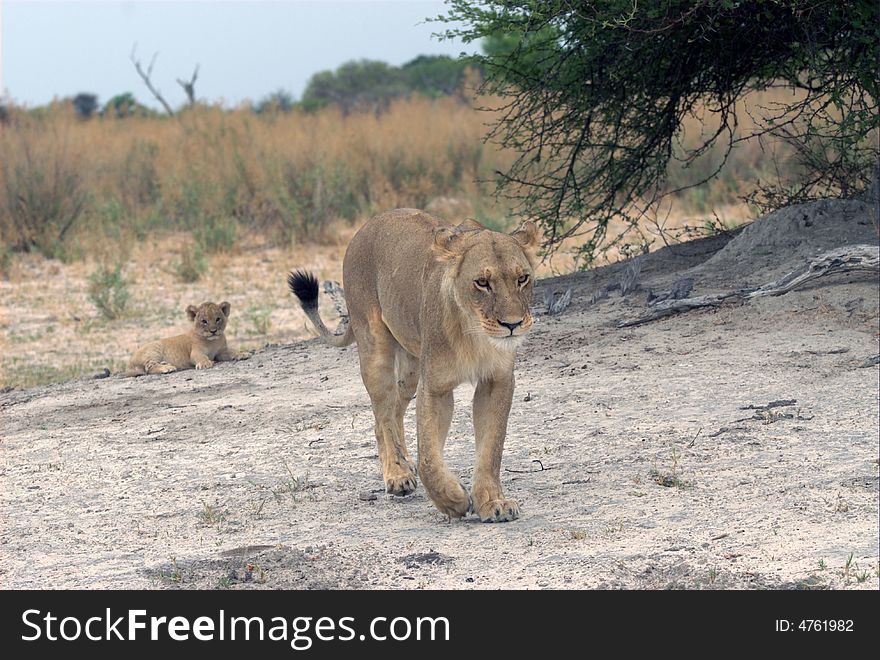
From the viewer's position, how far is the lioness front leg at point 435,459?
190 inches

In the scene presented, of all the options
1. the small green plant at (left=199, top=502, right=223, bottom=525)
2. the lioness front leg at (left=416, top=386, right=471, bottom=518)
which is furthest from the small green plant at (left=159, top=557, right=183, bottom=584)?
the lioness front leg at (left=416, top=386, right=471, bottom=518)

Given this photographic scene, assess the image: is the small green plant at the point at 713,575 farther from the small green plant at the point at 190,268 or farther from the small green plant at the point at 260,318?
the small green plant at the point at 190,268

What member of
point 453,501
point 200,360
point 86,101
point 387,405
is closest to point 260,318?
point 200,360

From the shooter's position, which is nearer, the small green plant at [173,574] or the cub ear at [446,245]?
the small green plant at [173,574]

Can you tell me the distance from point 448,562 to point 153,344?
532cm

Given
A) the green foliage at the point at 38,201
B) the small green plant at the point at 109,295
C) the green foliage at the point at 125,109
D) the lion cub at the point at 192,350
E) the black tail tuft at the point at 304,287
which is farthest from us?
the green foliage at the point at 125,109

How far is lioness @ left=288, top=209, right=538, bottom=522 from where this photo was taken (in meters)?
4.57

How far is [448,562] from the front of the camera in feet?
14.6

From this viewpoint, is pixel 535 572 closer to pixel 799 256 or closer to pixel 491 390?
pixel 491 390

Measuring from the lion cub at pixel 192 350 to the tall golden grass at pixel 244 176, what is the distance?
5.36m

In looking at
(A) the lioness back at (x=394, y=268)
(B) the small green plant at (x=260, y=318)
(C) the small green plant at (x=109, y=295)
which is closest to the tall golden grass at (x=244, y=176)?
(C) the small green plant at (x=109, y=295)

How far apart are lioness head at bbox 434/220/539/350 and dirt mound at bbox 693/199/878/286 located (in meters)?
3.89
